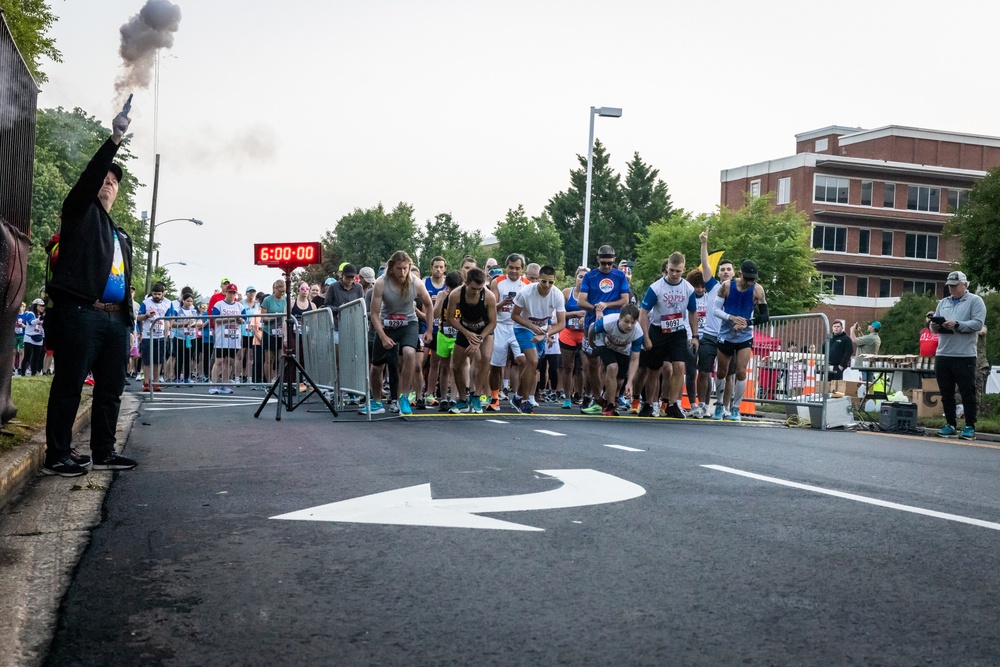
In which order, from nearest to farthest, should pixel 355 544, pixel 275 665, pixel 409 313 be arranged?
1. pixel 275 665
2. pixel 355 544
3. pixel 409 313

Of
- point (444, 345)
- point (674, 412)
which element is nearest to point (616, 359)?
point (674, 412)

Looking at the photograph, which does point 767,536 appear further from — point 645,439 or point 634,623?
point 645,439

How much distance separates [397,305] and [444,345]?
186cm

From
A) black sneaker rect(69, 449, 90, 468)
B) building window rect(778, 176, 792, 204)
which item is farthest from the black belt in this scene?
building window rect(778, 176, 792, 204)

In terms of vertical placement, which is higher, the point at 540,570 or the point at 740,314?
the point at 740,314

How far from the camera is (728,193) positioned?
91.3 m

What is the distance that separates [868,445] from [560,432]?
10.1ft

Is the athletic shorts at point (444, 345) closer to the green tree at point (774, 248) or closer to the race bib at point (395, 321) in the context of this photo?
the race bib at point (395, 321)

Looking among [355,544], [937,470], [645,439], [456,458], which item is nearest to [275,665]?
[355,544]

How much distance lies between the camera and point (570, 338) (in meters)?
17.8

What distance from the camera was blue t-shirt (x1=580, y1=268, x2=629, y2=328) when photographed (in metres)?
→ 15.8

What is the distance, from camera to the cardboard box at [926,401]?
19.8 meters

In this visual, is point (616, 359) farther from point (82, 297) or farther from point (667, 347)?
point (82, 297)

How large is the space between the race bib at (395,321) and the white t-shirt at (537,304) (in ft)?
6.18
